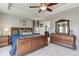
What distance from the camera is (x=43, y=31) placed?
4.84 meters

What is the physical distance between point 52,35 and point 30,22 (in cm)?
166

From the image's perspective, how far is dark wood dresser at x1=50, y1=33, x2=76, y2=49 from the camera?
405 cm

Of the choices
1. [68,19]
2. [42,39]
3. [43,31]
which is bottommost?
[42,39]

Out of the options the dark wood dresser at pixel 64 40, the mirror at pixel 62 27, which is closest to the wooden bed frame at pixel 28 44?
the dark wood dresser at pixel 64 40

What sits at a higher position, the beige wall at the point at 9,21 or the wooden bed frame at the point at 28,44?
the beige wall at the point at 9,21

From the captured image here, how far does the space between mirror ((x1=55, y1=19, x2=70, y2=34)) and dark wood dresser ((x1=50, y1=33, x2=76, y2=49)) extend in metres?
0.37

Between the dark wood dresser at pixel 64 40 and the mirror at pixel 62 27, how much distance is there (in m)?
0.37

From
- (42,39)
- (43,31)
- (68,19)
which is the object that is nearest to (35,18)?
(43,31)

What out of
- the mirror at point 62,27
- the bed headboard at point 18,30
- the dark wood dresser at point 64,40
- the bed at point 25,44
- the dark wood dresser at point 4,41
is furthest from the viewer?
the mirror at point 62,27

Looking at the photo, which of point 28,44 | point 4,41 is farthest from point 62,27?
point 4,41

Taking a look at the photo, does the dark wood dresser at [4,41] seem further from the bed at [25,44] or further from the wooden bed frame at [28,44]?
the wooden bed frame at [28,44]

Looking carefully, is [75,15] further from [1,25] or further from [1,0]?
[1,0]

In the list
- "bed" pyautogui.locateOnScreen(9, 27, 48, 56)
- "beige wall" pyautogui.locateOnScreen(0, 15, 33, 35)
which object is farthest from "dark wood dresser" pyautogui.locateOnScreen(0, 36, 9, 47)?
"bed" pyautogui.locateOnScreen(9, 27, 48, 56)

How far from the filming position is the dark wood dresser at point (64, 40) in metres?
4.05
